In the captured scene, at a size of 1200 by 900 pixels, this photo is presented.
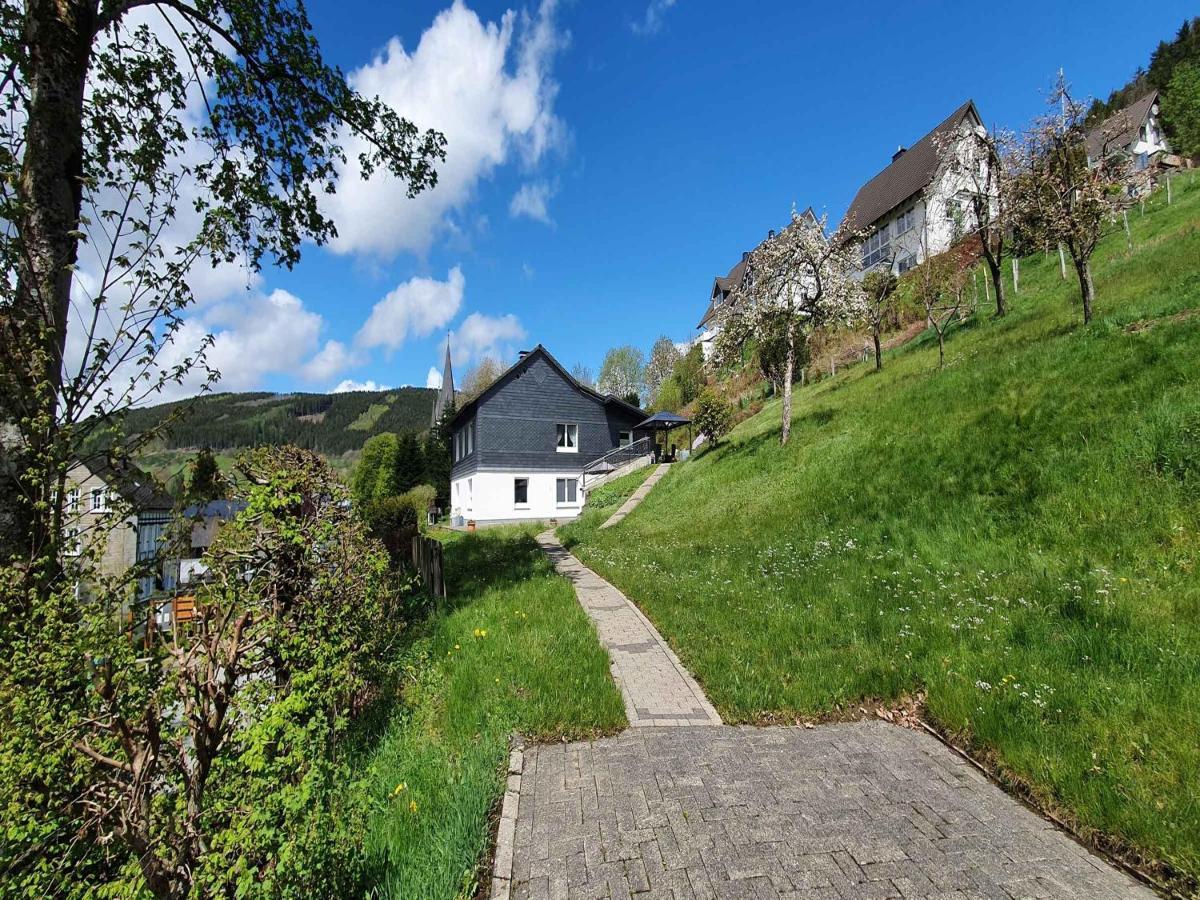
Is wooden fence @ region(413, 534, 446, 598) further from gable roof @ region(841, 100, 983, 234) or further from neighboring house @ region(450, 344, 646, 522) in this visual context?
gable roof @ region(841, 100, 983, 234)

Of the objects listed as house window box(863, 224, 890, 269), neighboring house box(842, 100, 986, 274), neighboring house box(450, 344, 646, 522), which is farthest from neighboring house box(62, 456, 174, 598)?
house window box(863, 224, 890, 269)

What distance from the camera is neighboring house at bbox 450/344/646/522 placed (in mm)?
28078

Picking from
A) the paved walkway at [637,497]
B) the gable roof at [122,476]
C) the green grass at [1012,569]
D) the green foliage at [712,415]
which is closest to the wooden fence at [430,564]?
the green grass at [1012,569]

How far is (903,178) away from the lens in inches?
1548

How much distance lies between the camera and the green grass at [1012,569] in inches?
141

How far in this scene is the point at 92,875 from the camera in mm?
2047

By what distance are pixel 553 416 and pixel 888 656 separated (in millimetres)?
25680

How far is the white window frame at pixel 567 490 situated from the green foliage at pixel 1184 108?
160 ft

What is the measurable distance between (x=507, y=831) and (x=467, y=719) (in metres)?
Answer: 1.51

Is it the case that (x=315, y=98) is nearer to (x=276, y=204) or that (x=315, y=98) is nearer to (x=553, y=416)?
(x=276, y=204)

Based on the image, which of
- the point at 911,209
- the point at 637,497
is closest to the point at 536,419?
the point at 637,497

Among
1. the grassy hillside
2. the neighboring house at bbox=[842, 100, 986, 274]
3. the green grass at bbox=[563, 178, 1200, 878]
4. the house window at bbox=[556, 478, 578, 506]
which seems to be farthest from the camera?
the grassy hillside

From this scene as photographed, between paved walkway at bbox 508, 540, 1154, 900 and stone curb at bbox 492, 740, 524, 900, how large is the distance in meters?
0.01

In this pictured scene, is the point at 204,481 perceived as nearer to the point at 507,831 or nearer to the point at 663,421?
the point at 507,831
